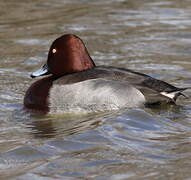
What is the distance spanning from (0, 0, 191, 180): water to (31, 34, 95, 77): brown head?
60 centimetres

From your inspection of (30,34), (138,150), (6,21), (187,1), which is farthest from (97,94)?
(187,1)

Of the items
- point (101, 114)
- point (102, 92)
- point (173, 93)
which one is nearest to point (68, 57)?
point (102, 92)

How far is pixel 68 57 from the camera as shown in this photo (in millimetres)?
8711

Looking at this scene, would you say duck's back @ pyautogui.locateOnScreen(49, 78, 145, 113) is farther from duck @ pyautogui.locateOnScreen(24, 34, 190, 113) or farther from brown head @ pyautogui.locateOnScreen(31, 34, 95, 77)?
brown head @ pyautogui.locateOnScreen(31, 34, 95, 77)

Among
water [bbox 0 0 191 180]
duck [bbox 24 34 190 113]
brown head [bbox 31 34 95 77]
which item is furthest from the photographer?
brown head [bbox 31 34 95 77]

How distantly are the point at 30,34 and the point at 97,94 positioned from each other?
4.26m

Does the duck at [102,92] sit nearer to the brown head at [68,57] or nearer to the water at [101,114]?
the water at [101,114]

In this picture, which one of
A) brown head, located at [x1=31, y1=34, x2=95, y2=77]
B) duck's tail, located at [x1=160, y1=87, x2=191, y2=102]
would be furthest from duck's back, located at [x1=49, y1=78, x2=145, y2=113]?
brown head, located at [x1=31, y1=34, x2=95, y2=77]

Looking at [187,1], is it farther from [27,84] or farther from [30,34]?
[27,84]

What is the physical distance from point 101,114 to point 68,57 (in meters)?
0.86

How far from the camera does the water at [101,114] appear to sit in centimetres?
632

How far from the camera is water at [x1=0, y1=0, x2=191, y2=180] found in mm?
6316

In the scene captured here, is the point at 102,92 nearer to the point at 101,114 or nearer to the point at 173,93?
the point at 101,114

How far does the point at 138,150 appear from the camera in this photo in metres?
6.73
